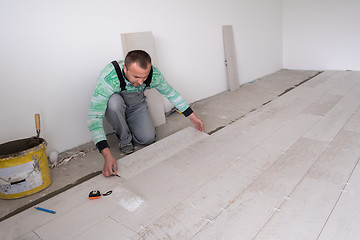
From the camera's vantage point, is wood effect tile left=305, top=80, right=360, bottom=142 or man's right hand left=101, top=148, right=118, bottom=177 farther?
wood effect tile left=305, top=80, right=360, bottom=142

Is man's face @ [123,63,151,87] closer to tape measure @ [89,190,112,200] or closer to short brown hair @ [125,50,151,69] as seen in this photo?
short brown hair @ [125,50,151,69]

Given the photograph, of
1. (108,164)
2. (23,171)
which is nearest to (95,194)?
(108,164)

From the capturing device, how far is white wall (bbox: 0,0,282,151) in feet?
6.65

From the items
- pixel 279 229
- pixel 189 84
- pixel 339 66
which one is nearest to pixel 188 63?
pixel 189 84

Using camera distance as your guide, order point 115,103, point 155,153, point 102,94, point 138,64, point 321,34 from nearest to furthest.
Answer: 1. point 138,64
2. point 102,94
3. point 155,153
4. point 115,103
5. point 321,34

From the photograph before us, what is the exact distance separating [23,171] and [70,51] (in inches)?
44.5

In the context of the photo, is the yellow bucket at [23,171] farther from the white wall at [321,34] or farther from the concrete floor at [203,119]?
the white wall at [321,34]

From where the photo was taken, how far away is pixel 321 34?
527 centimetres

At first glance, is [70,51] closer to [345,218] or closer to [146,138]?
[146,138]

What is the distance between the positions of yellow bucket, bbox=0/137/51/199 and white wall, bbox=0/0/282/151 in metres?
0.48

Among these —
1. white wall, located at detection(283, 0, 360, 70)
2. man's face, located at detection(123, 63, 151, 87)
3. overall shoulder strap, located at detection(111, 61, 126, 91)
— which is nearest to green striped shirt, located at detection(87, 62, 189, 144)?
overall shoulder strap, located at detection(111, 61, 126, 91)

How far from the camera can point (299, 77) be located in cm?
486

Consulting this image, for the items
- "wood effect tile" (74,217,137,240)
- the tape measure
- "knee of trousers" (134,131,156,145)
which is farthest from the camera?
"knee of trousers" (134,131,156,145)

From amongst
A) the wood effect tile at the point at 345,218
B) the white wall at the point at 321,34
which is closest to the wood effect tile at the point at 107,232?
the wood effect tile at the point at 345,218
